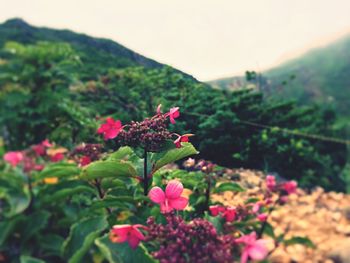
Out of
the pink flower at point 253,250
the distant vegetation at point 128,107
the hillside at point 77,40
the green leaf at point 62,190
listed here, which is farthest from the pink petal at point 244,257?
the hillside at point 77,40

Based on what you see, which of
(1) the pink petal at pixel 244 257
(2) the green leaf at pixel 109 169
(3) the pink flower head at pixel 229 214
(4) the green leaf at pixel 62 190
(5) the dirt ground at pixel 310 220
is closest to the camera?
(1) the pink petal at pixel 244 257

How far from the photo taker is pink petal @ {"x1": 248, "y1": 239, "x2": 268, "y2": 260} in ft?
2.34

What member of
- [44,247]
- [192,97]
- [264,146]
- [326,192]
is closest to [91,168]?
[44,247]

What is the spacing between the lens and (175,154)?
1.05 m

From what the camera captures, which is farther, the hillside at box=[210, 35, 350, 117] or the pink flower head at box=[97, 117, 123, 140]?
the hillside at box=[210, 35, 350, 117]

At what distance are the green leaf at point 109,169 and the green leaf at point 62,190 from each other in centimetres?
38

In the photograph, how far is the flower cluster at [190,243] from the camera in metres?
0.77

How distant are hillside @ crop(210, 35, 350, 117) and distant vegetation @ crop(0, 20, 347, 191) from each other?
4.38ft

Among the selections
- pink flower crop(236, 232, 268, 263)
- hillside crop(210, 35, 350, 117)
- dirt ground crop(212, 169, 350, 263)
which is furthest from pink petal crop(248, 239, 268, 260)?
hillside crop(210, 35, 350, 117)

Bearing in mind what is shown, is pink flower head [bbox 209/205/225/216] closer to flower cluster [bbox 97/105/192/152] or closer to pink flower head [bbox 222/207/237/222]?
pink flower head [bbox 222/207/237/222]

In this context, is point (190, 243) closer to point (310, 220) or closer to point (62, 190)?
point (62, 190)

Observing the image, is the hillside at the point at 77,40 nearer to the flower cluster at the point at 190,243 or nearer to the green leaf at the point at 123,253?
the green leaf at the point at 123,253

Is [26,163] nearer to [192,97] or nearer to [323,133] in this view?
[192,97]

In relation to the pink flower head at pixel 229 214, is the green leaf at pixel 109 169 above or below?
above
